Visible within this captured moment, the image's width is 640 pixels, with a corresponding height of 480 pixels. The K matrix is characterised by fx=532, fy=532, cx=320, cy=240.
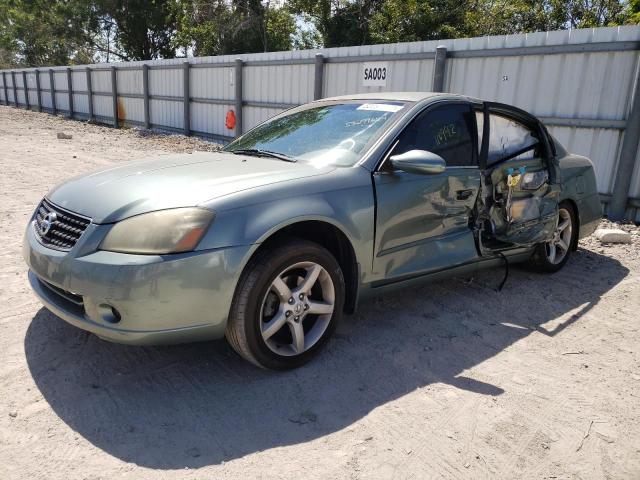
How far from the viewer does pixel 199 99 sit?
1670 cm

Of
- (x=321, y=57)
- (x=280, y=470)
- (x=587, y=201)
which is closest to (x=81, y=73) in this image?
(x=321, y=57)

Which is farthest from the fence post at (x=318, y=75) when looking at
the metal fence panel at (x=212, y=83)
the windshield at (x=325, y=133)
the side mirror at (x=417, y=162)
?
the side mirror at (x=417, y=162)

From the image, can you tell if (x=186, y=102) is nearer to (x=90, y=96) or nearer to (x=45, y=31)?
(x=90, y=96)

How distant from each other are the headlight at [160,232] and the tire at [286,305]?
13.7 inches

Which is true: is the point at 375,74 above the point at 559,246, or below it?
above

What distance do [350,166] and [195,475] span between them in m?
1.95

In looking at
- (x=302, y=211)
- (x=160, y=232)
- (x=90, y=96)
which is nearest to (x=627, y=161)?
(x=302, y=211)

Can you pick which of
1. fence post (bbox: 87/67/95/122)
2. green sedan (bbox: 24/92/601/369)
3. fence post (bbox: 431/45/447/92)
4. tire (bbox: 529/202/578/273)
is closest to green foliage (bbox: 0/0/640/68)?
fence post (bbox: 87/67/95/122)

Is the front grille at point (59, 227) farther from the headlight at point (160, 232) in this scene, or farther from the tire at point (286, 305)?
the tire at point (286, 305)

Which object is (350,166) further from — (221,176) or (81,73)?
(81,73)

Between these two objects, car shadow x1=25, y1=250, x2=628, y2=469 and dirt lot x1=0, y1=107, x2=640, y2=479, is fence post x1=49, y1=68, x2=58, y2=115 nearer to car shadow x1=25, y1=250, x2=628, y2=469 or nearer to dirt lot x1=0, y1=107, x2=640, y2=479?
dirt lot x1=0, y1=107, x2=640, y2=479

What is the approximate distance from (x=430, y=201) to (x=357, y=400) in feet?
4.86

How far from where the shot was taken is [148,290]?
254cm

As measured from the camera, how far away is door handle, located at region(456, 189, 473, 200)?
3871mm
